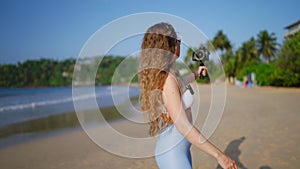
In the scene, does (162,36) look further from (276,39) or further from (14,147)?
(276,39)

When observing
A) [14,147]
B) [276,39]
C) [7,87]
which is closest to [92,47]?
[14,147]

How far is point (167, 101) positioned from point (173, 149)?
0.42 m

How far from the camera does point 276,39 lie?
57.2 m

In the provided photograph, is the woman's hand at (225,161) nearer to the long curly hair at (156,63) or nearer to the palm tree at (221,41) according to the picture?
the long curly hair at (156,63)

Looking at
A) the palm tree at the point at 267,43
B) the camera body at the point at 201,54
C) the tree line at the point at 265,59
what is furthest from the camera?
the palm tree at the point at 267,43

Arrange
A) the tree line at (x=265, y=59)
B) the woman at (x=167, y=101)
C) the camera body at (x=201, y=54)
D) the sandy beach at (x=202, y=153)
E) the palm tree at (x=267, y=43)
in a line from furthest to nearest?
the palm tree at (x=267, y=43)
the tree line at (x=265, y=59)
the sandy beach at (x=202, y=153)
the camera body at (x=201, y=54)
the woman at (x=167, y=101)

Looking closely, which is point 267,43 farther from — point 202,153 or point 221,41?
point 202,153

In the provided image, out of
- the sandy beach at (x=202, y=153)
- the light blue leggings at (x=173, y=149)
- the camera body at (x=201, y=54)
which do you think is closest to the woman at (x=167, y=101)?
the light blue leggings at (x=173, y=149)

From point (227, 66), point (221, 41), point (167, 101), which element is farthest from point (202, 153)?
point (221, 41)

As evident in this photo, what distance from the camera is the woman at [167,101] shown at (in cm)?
143

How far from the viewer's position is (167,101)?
142cm

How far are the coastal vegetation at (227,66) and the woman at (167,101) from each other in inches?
15.9

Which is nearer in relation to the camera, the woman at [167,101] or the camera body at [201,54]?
Answer: the woman at [167,101]

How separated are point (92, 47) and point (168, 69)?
0.66 metres
